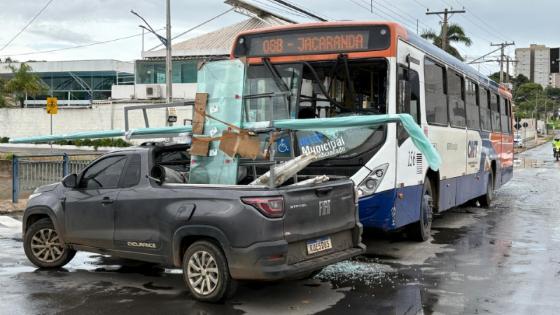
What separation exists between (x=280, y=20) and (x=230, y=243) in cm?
5015

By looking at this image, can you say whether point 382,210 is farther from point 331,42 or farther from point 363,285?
point 331,42

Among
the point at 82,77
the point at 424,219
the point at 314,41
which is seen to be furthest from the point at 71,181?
the point at 82,77

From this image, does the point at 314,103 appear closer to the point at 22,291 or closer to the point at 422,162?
the point at 422,162

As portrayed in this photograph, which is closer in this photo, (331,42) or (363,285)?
(363,285)

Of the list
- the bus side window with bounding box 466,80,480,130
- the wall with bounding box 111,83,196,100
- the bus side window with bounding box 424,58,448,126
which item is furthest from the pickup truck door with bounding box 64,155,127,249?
the wall with bounding box 111,83,196,100

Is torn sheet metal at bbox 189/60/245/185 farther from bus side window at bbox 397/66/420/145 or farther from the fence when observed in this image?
the fence

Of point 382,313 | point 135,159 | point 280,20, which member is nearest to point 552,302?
point 382,313

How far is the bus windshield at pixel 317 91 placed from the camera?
8.96 m

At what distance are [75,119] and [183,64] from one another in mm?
10753

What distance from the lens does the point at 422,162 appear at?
9.82 meters

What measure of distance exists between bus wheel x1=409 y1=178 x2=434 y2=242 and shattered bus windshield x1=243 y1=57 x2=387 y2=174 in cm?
197

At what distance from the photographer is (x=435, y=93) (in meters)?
10.7

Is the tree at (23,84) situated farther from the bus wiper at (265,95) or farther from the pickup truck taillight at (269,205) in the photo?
the pickup truck taillight at (269,205)

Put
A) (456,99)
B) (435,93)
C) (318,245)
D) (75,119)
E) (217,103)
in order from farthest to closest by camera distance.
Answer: (75,119)
(456,99)
(435,93)
(217,103)
(318,245)
